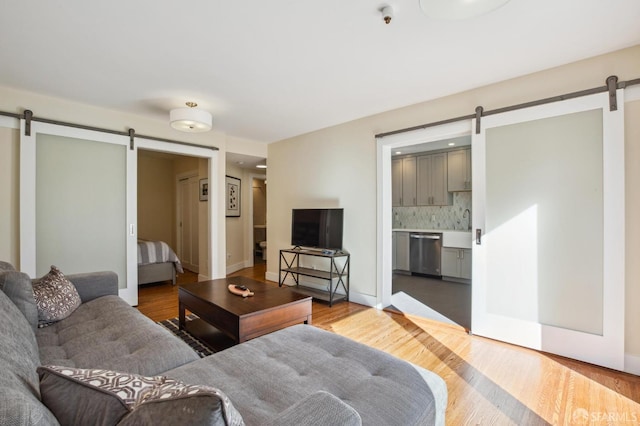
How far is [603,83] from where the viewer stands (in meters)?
2.45

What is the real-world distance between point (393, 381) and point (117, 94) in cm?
377

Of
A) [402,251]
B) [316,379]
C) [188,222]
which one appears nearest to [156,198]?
[188,222]

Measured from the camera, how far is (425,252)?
5.61 m

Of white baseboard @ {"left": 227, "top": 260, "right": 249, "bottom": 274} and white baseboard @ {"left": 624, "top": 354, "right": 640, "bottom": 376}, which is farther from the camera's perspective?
white baseboard @ {"left": 227, "top": 260, "right": 249, "bottom": 274}

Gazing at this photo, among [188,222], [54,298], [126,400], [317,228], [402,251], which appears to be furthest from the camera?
[188,222]

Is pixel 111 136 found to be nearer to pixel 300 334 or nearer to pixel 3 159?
pixel 3 159

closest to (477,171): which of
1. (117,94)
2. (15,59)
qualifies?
(117,94)

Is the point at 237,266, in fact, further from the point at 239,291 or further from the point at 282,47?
the point at 282,47

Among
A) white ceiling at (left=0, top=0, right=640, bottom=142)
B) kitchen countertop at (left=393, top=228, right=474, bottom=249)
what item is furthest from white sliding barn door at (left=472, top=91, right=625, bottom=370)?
kitchen countertop at (left=393, top=228, right=474, bottom=249)

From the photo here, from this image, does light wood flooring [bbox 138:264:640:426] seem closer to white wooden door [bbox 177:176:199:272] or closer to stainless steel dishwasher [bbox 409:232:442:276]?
stainless steel dishwasher [bbox 409:232:442:276]

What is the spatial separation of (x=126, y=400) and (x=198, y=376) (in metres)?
0.65

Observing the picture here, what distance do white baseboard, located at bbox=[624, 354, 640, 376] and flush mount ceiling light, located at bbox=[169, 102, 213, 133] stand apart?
4395mm

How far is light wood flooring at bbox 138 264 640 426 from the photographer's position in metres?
1.84

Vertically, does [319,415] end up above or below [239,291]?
above
